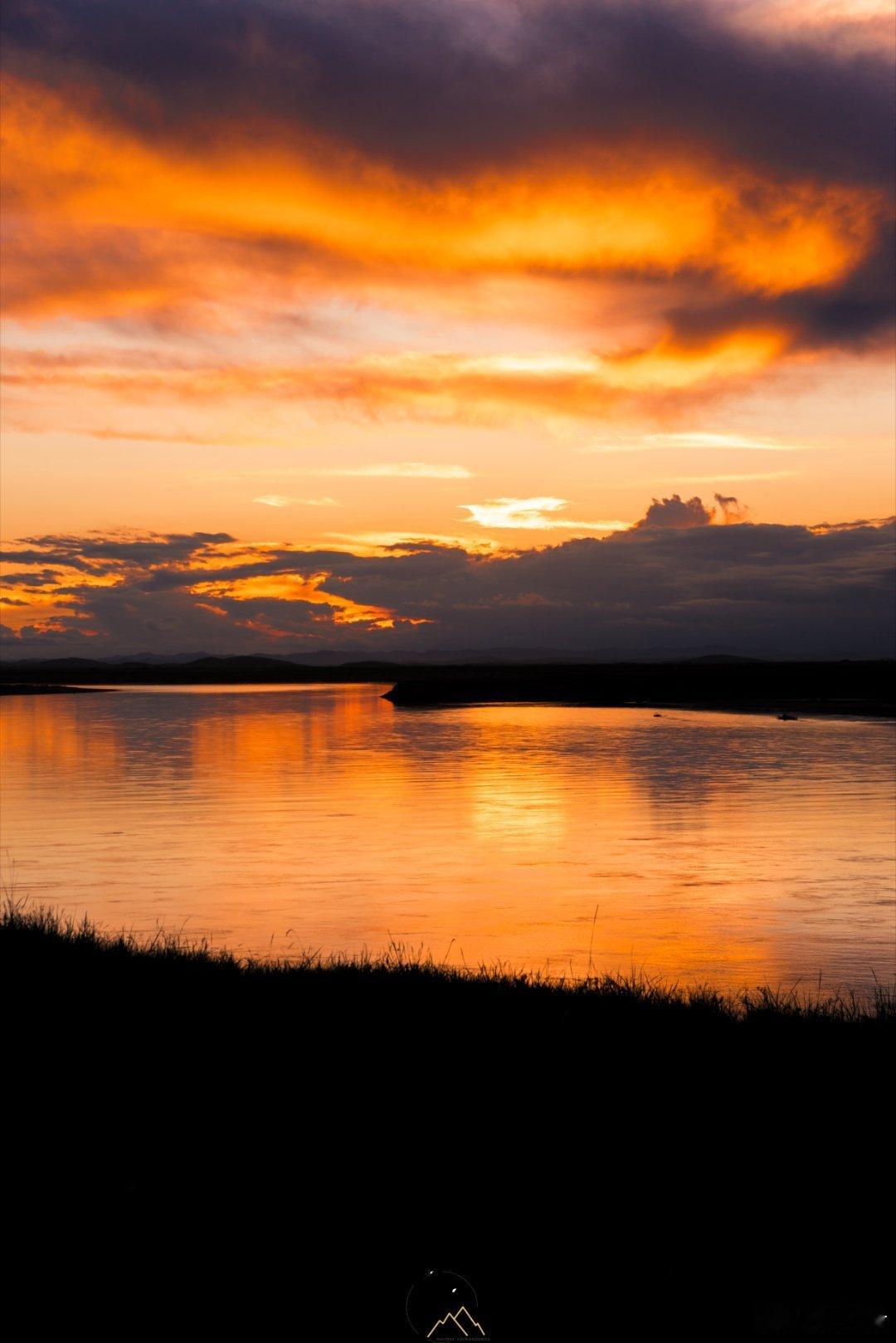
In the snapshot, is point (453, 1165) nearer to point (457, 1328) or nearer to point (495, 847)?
point (457, 1328)

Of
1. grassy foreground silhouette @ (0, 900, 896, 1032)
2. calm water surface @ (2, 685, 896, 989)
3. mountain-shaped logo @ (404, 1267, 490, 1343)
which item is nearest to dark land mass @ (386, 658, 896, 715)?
calm water surface @ (2, 685, 896, 989)

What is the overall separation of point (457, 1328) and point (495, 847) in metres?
25.5

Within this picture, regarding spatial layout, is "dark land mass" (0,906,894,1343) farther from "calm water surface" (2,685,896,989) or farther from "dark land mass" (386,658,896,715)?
"dark land mass" (386,658,896,715)

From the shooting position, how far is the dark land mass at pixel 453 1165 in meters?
6.95

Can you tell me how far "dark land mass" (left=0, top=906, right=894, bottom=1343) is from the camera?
695cm

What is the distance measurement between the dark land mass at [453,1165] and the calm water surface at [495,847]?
690cm

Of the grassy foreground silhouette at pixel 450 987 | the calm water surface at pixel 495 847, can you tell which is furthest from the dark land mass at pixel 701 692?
the grassy foreground silhouette at pixel 450 987

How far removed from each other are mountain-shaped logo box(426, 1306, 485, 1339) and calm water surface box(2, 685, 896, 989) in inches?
455

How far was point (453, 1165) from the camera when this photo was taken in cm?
862

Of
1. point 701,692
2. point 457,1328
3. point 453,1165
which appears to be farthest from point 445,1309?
point 701,692

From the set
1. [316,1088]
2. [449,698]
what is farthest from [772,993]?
[449,698]

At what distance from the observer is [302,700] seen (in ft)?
500

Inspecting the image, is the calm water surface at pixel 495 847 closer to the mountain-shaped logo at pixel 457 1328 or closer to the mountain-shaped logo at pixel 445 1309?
the mountain-shaped logo at pixel 445 1309

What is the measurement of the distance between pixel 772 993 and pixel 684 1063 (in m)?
6.09
